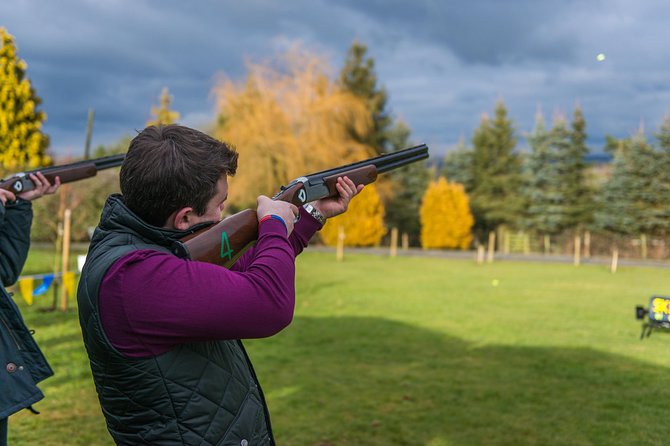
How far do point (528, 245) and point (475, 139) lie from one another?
33.8 feet

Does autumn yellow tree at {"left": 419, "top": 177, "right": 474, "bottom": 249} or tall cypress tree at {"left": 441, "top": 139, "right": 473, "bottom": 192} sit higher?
tall cypress tree at {"left": 441, "top": 139, "right": 473, "bottom": 192}

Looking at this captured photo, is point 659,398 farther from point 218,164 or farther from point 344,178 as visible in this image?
A: point 218,164

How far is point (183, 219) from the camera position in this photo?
7.04 ft

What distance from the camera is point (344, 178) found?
319 centimetres

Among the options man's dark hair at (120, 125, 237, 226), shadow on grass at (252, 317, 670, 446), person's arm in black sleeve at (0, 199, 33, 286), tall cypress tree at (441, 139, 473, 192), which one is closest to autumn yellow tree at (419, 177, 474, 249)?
tall cypress tree at (441, 139, 473, 192)

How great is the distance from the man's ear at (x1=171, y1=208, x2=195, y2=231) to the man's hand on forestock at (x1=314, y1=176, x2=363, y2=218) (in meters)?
1.01

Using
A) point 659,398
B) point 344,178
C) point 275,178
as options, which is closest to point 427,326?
point 659,398

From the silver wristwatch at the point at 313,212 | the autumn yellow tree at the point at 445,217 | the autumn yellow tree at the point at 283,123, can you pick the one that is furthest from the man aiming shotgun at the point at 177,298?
the autumn yellow tree at the point at 445,217

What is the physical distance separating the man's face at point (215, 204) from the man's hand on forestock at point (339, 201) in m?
0.92

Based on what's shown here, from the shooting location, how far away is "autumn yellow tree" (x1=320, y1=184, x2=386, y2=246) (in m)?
40.7

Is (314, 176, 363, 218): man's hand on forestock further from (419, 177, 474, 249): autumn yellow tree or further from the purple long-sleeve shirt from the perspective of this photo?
(419, 177, 474, 249): autumn yellow tree

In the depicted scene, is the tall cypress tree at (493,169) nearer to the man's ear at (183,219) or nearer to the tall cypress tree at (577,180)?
the tall cypress tree at (577,180)

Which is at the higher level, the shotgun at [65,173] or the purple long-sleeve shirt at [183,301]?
the shotgun at [65,173]

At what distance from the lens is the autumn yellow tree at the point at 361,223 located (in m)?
40.7
